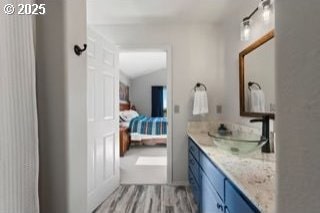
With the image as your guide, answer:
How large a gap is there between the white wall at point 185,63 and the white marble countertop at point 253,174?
1627mm

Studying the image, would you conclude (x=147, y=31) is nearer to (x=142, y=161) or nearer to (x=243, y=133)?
(x=243, y=133)

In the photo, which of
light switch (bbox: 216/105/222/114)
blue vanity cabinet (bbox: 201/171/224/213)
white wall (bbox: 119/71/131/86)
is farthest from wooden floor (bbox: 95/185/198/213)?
white wall (bbox: 119/71/131/86)

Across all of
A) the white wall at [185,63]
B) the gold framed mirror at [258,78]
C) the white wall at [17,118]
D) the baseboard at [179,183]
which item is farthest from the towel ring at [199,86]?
the white wall at [17,118]

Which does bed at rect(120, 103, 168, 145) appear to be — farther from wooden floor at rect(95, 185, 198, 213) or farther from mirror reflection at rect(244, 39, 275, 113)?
mirror reflection at rect(244, 39, 275, 113)

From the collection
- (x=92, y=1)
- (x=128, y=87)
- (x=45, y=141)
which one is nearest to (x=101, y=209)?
(x=45, y=141)

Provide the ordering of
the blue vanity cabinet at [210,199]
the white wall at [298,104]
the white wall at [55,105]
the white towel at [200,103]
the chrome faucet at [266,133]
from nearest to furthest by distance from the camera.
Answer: the white wall at [298,104]
the white wall at [55,105]
the blue vanity cabinet at [210,199]
the chrome faucet at [266,133]
the white towel at [200,103]

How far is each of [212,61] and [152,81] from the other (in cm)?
639

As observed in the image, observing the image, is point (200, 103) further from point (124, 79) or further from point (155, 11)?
point (124, 79)

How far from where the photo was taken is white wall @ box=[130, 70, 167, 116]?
9711 mm

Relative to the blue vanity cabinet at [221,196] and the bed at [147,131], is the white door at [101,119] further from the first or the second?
the bed at [147,131]

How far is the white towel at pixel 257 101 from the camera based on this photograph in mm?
2178

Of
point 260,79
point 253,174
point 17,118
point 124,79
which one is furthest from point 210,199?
point 124,79

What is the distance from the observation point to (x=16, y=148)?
104 centimetres

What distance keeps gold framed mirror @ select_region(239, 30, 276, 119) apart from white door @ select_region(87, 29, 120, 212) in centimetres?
166
